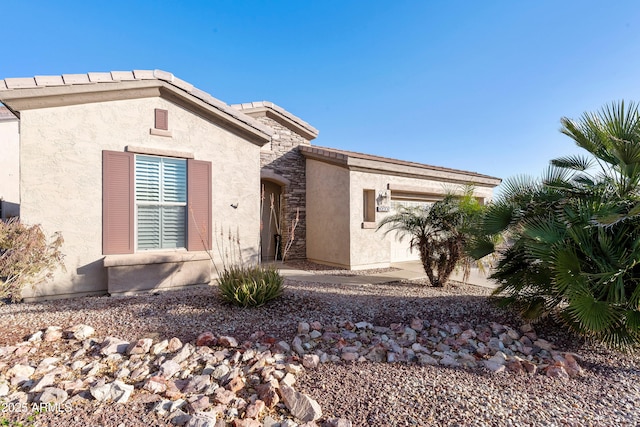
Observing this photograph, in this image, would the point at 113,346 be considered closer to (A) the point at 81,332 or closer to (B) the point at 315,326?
(A) the point at 81,332

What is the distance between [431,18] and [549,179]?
6717 millimetres

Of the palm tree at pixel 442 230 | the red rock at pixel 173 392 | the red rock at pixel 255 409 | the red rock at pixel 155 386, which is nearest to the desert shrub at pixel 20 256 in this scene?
the red rock at pixel 155 386

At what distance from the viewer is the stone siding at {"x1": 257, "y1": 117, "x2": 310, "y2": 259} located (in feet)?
38.7

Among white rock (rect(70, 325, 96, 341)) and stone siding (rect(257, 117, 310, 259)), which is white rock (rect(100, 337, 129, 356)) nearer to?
white rock (rect(70, 325, 96, 341))

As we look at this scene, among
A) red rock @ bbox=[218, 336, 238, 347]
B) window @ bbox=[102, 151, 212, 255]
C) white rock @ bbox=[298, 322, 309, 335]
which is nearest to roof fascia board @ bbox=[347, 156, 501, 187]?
window @ bbox=[102, 151, 212, 255]

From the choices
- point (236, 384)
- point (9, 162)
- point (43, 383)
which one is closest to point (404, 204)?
point (236, 384)

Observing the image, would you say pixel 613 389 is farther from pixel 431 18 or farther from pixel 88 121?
pixel 431 18

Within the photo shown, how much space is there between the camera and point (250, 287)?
5.37 metres

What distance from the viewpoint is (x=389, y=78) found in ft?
38.1

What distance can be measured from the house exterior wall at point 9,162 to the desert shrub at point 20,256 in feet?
29.1

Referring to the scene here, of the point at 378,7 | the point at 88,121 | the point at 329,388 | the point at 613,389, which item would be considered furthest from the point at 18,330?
the point at 378,7

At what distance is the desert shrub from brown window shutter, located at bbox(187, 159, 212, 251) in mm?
2539

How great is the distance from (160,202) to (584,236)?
7.84 metres

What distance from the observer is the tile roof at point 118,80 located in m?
5.75
